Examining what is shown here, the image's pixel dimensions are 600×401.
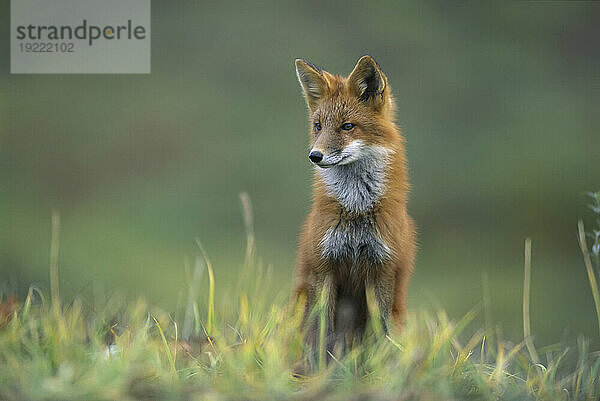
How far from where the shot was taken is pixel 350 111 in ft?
12.1

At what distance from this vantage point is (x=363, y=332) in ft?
12.3

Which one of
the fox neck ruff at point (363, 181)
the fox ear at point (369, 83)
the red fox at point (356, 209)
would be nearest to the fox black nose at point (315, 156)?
the red fox at point (356, 209)

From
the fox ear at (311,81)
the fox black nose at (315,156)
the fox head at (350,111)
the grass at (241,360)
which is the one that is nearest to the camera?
the grass at (241,360)

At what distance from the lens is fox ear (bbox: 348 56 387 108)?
365 centimetres

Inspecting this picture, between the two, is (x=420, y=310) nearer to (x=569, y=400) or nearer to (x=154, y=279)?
(x=569, y=400)

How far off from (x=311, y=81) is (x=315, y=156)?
0.49 m

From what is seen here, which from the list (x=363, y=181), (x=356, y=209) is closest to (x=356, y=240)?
(x=356, y=209)

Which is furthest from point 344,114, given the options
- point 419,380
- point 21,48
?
point 21,48

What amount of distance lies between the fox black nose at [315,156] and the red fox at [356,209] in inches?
2.0

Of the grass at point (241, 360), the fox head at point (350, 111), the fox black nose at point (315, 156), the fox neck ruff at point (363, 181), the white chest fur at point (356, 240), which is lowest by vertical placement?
the grass at point (241, 360)

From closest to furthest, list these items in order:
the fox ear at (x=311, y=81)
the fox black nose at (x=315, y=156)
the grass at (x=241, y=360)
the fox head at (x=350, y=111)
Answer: the grass at (x=241, y=360)
the fox black nose at (x=315, y=156)
the fox head at (x=350, y=111)
the fox ear at (x=311, y=81)

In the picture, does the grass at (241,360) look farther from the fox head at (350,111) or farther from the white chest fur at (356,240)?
the fox head at (350,111)

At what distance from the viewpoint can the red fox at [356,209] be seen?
3.63 m

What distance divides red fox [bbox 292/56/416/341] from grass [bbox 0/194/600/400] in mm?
194
